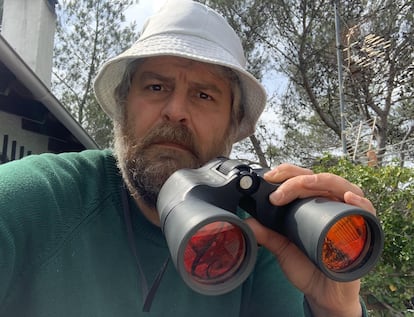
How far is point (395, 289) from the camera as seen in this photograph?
339 centimetres

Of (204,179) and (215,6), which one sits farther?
(215,6)

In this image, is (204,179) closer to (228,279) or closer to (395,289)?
(228,279)

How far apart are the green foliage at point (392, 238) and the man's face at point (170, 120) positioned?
8.09 feet

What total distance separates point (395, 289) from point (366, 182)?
911 millimetres

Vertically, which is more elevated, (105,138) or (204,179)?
(204,179)

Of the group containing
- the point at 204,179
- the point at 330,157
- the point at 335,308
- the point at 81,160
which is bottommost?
the point at 330,157

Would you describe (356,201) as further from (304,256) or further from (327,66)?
(327,66)

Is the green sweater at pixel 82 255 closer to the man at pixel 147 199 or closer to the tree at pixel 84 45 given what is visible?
the man at pixel 147 199

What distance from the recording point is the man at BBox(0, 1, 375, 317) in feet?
3.10

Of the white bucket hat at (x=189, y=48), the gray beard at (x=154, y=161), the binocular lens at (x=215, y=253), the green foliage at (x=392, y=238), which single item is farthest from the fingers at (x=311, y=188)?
the green foliage at (x=392, y=238)

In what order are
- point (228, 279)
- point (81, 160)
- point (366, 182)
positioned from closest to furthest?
point (228, 279), point (81, 160), point (366, 182)

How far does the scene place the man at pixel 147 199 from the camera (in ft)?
→ 3.10

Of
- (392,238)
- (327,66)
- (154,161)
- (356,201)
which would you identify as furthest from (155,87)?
(327,66)

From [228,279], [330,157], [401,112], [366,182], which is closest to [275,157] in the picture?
[401,112]
